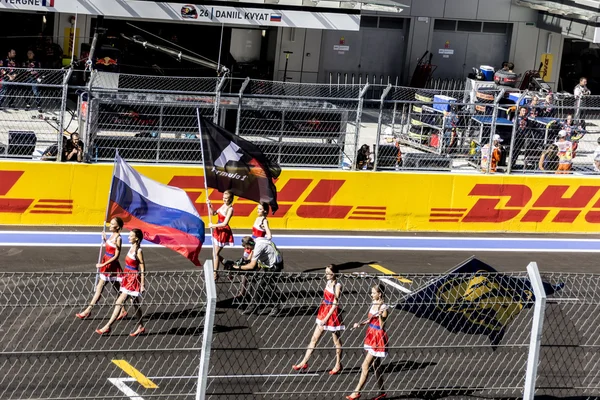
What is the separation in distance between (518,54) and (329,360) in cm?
2400

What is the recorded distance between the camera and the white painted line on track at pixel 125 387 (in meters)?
11.8

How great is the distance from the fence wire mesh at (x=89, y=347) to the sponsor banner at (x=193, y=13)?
12401mm

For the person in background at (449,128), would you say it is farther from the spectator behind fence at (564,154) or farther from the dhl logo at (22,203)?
the dhl logo at (22,203)

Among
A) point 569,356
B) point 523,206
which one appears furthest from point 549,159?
point 569,356

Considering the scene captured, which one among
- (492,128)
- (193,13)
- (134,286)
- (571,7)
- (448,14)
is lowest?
(134,286)

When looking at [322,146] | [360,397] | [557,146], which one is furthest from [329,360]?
[557,146]

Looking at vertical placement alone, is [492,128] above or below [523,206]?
above

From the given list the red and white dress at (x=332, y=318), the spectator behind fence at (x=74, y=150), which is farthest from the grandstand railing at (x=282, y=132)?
the red and white dress at (x=332, y=318)

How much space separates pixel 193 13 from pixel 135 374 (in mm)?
17065

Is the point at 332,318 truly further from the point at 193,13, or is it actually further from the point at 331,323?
the point at 193,13

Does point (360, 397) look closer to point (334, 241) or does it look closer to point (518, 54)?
point (334, 241)

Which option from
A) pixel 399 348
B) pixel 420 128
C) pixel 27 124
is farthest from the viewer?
pixel 420 128

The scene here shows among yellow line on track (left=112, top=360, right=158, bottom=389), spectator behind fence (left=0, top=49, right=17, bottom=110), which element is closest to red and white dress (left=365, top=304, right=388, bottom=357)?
yellow line on track (left=112, top=360, right=158, bottom=389)

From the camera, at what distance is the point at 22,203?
1894cm
